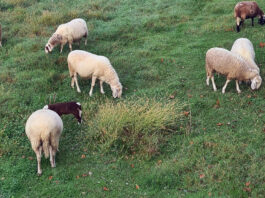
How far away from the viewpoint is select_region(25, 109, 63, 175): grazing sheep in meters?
7.63

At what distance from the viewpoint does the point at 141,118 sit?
871 centimetres

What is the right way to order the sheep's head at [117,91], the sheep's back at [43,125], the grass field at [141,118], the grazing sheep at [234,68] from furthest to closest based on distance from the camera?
1. the sheep's head at [117,91]
2. the grazing sheep at [234,68]
3. the sheep's back at [43,125]
4. the grass field at [141,118]

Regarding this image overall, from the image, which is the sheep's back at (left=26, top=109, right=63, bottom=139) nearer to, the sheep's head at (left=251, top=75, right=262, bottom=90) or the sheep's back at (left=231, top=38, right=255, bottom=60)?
the sheep's head at (left=251, top=75, right=262, bottom=90)

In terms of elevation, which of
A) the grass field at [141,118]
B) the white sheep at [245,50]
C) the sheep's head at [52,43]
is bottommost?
the grass field at [141,118]

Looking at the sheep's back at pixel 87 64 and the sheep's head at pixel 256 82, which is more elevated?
the sheep's back at pixel 87 64

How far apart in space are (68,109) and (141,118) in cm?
192

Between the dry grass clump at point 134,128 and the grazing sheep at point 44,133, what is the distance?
1.12 metres

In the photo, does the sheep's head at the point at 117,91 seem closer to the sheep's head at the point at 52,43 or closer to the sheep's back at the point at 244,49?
the sheep's head at the point at 52,43

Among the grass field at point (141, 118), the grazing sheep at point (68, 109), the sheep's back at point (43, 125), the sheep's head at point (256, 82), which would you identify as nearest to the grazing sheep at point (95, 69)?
the grass field at point (141, 118)

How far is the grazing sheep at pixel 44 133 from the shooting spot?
763 cm

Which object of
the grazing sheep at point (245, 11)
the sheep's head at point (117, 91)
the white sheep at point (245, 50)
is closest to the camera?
the sheep's head at point (117, 91)

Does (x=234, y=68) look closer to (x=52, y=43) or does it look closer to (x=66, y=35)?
(x=66, y=35)

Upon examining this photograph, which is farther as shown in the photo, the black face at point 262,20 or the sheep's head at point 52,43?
the black face at point 262,20

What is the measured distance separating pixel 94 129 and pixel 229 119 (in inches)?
133
